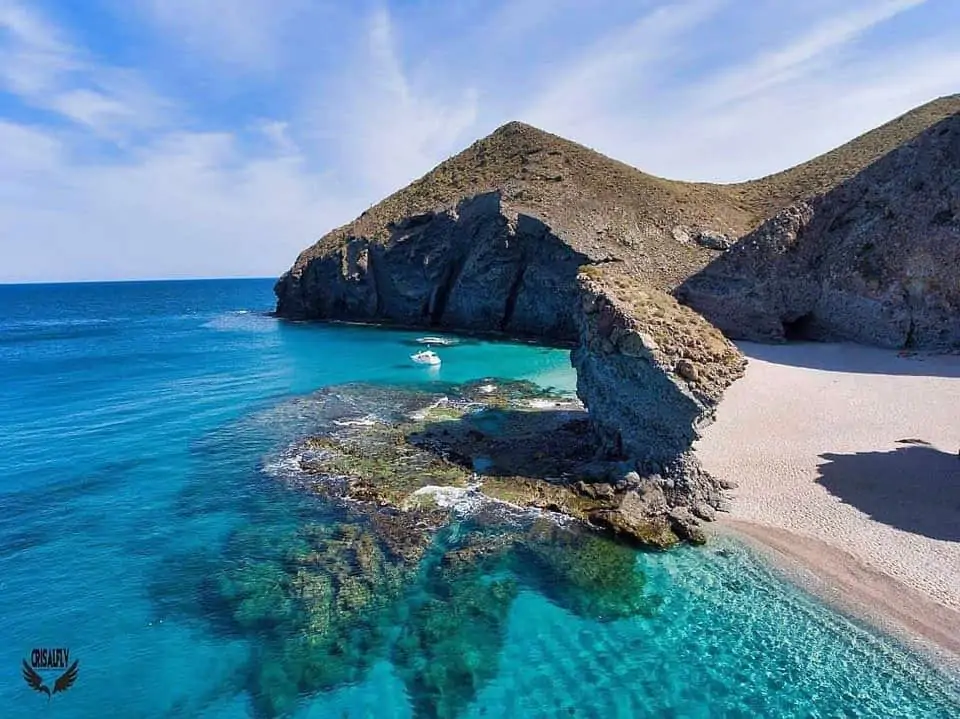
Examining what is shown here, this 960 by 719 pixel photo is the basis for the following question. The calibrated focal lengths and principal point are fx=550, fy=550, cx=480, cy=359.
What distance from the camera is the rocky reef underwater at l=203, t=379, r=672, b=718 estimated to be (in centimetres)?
1121

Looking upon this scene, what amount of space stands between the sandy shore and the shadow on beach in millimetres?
177

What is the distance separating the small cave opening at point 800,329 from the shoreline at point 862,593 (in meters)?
24.8

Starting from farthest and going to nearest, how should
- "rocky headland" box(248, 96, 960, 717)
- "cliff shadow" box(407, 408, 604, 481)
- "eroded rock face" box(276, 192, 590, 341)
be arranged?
"eroded rock face" box(276, 192, 590, 341) < "cliff shadow" box(407, 408, 604, 481) < "rocky headland" box(248, 96, 960, 717)

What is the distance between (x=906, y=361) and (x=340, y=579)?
29.0m

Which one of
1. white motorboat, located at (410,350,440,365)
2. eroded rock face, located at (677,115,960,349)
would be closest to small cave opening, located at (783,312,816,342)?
eroded rock face, located at (677,115,960,349)

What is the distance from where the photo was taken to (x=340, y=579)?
13.9 meters

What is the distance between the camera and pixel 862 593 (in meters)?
12.5

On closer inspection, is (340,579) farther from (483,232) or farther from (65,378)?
(483,232)

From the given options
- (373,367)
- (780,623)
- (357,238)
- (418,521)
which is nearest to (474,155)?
(357,238)

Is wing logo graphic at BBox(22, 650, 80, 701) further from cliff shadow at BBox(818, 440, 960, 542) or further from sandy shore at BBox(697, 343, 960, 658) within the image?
cliff shadow at BBox(818, 440, 960, 542)

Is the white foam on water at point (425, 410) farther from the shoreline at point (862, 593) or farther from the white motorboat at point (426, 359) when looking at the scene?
the shoreline at point (862, 593)

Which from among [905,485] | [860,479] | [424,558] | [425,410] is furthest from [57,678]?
[905,485]

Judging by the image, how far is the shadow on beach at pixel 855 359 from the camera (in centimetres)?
2619

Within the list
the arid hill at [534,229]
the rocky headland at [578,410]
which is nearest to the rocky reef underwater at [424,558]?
the rocky headland at [578,410]
